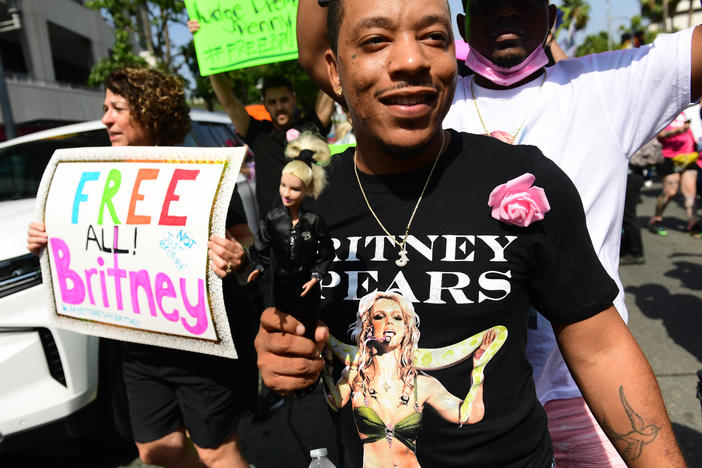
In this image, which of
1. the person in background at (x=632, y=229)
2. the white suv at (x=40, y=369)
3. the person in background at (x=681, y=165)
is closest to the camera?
the white suv at (x=40, y=369)

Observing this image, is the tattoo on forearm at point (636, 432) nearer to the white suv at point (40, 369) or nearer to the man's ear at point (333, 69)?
the man's ear at point (333, 69)

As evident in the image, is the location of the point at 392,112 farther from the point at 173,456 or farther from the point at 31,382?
the point at 31,382

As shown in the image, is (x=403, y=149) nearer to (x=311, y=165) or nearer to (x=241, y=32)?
(x=311, y=165)

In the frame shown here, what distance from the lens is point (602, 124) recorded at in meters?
1.55

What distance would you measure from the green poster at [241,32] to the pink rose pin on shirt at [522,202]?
8.28 ft

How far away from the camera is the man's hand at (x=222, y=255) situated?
1.81 metres

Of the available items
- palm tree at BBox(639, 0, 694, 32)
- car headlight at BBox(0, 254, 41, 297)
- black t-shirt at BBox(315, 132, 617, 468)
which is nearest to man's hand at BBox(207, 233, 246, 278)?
black t-shirt at BBox(315, 132, 617, 468)

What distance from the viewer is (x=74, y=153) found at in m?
2.23

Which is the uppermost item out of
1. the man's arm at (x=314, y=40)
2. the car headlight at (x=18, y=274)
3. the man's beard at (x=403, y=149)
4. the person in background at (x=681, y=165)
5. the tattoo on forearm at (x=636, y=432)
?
the man's arm at (x=314, y=40)

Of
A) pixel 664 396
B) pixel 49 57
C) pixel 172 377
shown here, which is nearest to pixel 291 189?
pixel 172 377

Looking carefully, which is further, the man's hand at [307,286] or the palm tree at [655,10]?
the palm tree at [655,10]

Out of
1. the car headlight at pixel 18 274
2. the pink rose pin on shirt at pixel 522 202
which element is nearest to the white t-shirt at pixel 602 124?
the pink rose pin on shirt at pixel 522 202

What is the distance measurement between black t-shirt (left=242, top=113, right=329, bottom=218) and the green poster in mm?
597

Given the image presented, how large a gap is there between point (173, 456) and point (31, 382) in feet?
2.75
